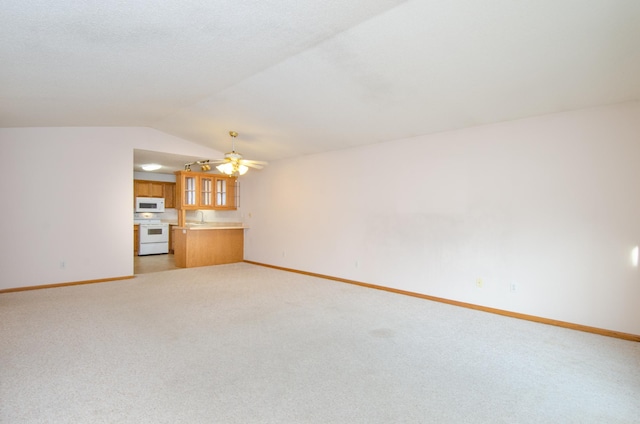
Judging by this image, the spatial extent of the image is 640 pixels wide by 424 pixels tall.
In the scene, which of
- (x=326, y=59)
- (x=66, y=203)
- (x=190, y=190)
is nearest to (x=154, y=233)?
(x=190, y=190)

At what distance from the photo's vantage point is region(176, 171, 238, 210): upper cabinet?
7539 mm

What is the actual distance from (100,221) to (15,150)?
1.56 m

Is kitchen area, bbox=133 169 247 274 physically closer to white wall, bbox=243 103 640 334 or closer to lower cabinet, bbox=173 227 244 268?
lower cabinet, bbox=173 227 244 268

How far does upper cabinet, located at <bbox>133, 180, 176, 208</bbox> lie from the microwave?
347 millimetres

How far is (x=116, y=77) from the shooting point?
3.40m

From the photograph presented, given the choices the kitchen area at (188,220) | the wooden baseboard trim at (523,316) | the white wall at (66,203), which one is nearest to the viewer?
the wooden baseboard trim at (523,316)

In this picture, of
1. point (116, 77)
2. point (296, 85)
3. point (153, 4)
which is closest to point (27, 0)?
point (153, 4)

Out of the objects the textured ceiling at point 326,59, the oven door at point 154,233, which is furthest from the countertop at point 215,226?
the textured ceiling at point 326,59

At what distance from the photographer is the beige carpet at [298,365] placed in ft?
6.77

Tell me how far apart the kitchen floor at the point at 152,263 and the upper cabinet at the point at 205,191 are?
139 cm

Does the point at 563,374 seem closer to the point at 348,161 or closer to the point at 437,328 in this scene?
the point at 437,328

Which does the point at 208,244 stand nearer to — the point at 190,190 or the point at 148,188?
the point at 190,190

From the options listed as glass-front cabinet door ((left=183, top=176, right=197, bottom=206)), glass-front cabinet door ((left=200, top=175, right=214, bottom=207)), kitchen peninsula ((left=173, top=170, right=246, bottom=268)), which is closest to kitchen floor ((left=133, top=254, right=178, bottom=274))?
kitchen peninsula ((left=173, top=170, right=246, bottom=268))

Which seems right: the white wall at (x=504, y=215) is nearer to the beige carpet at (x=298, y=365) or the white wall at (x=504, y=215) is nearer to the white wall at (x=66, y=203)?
the beige carpet at (x=298, y=365)
